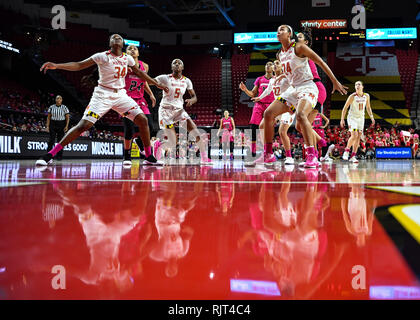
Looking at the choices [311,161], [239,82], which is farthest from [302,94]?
[239,82]

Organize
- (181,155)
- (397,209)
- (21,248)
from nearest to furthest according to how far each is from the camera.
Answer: (21,248) → (397,209) → (181,155)

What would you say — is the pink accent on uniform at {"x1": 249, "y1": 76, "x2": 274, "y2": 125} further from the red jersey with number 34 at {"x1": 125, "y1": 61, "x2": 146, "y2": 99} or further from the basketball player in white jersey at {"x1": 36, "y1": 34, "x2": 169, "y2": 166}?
the basketball player in white jersey at {"x1": 36, "y1": 34, "x2": 169, "y2": 166}

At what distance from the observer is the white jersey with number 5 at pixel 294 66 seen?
150 inches

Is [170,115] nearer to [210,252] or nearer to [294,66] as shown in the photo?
[294,66]

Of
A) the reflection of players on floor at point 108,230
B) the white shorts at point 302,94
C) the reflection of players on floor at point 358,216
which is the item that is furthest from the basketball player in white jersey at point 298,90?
the reflection of players on floor at point 108,230

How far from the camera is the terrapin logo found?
22.4ft

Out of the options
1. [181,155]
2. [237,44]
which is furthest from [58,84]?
[237,44]

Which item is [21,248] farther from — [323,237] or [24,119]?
[24,119]

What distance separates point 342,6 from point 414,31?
13.2 feet

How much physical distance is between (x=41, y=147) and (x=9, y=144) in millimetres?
975

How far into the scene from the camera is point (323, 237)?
2.22 ft

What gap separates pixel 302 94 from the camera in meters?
3.80

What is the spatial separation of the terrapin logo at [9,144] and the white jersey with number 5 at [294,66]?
18.8 feet

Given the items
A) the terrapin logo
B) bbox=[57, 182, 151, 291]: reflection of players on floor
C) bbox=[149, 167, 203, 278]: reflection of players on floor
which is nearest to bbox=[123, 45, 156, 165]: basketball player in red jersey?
the terrapin logo
